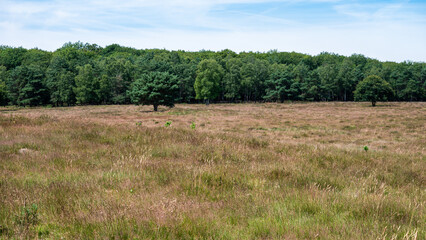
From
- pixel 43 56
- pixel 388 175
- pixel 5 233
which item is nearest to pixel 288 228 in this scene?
pixel 5 233

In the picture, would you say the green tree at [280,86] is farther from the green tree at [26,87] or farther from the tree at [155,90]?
the green tree at [26,87]

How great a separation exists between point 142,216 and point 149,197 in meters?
0.70

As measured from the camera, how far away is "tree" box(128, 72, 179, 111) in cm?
4734

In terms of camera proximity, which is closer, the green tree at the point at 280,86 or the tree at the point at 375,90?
the tree at the point at 375,90

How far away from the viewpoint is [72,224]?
332 cm

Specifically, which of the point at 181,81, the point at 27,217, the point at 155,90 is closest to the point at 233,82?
the point at 181,81

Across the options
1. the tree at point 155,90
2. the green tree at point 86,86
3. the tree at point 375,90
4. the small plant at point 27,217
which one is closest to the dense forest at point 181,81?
the green tree at point 86,86

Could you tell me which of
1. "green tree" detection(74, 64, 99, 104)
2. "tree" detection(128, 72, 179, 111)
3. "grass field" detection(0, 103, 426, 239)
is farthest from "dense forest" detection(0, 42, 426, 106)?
"grass field" detection(0, 103, 426, 239)

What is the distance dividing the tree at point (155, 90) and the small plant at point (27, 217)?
44.0m

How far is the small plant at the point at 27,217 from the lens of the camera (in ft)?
11.1

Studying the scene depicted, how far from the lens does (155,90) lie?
47.7m

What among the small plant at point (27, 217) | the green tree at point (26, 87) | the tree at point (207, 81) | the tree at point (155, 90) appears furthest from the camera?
the tree at point (207, 81)

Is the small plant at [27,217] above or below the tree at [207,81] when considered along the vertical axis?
below

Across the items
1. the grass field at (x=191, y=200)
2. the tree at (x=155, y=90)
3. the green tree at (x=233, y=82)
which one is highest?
the green tree at (x=233, y=82)
